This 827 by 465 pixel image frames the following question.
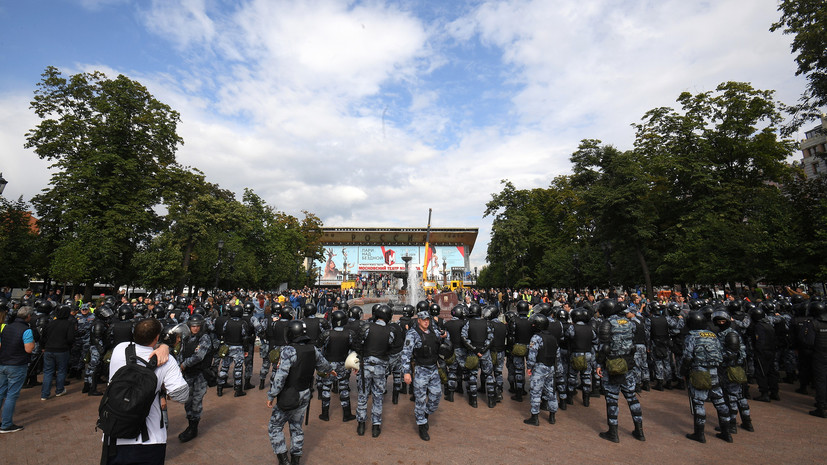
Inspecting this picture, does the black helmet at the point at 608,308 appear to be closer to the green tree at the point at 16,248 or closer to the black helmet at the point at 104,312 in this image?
the black helmet at the point at 104,312

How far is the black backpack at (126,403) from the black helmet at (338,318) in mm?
3963

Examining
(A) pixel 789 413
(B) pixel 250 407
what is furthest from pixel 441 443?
(A) pixel 789 413

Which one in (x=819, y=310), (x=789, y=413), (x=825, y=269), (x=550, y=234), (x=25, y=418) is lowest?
(x=25, y=418)

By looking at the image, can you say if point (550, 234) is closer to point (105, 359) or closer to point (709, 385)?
point (709, 385)

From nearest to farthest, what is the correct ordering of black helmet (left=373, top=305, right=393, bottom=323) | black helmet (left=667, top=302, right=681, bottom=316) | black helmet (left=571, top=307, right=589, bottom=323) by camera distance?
black helmet (left=373, top=305, right=393, bottom=323)
black helmet (left=571, top=307, right=589, bottom=323)
black helmet (left=667, top=302, right=681, bottom=316)

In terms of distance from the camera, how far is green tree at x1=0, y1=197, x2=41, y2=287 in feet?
84.3

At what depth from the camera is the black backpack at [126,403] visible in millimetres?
2807

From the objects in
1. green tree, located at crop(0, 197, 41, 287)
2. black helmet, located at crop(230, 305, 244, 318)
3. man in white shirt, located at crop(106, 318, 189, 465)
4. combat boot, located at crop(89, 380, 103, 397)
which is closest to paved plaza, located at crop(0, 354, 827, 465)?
combat boot, located at crop(89, 380, 103, 397)

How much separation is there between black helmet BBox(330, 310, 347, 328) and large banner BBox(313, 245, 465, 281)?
67.9 metres

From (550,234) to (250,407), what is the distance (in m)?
41.4

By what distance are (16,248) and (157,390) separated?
36328 millimetres

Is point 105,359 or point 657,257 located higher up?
point 657,257

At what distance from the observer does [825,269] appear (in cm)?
1432

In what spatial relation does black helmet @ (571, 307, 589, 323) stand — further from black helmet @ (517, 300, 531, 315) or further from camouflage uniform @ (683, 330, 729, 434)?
camouflage uniform @ (683, 330, 729, 434)
